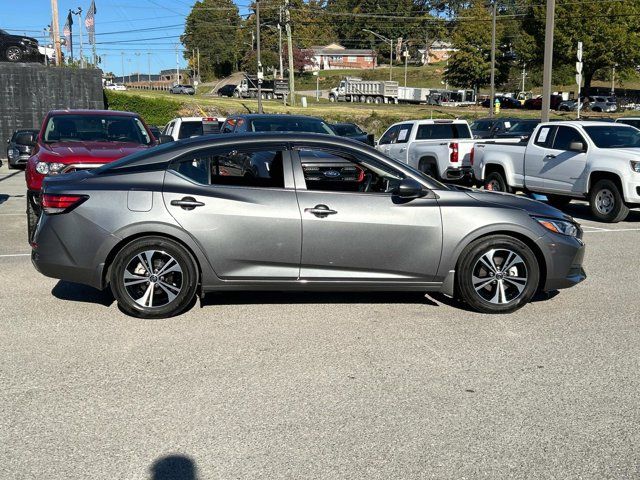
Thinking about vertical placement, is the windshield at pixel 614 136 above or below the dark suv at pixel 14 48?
below

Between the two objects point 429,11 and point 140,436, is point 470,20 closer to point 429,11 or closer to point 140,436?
point 429,11

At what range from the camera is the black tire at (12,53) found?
109 ft

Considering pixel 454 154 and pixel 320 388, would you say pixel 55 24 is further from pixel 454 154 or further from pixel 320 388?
pixel 320 388

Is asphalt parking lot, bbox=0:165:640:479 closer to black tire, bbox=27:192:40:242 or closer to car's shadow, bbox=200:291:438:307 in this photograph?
car's shadow, bbox=200:291:438:307

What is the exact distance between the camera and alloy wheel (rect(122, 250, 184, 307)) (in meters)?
6.58

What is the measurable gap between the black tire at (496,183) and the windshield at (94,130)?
24.6 ft

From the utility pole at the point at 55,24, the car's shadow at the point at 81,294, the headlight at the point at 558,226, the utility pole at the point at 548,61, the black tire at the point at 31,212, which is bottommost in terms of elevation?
the car's shadow at the point at 81,294

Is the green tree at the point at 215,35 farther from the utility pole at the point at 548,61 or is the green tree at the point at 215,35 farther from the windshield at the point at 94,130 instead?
the windshield at the point at 94,130

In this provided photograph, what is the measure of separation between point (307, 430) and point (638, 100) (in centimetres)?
Result: 9323

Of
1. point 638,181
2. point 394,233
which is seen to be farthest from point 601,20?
point 394,233

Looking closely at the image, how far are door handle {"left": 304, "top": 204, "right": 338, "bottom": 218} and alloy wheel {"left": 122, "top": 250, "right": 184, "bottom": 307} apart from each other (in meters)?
1.25

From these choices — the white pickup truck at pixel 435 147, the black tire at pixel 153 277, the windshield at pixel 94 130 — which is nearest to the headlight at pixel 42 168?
the windshield at pixel 94 130

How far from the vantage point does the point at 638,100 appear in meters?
88.0

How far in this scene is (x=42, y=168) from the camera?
33.5ft
